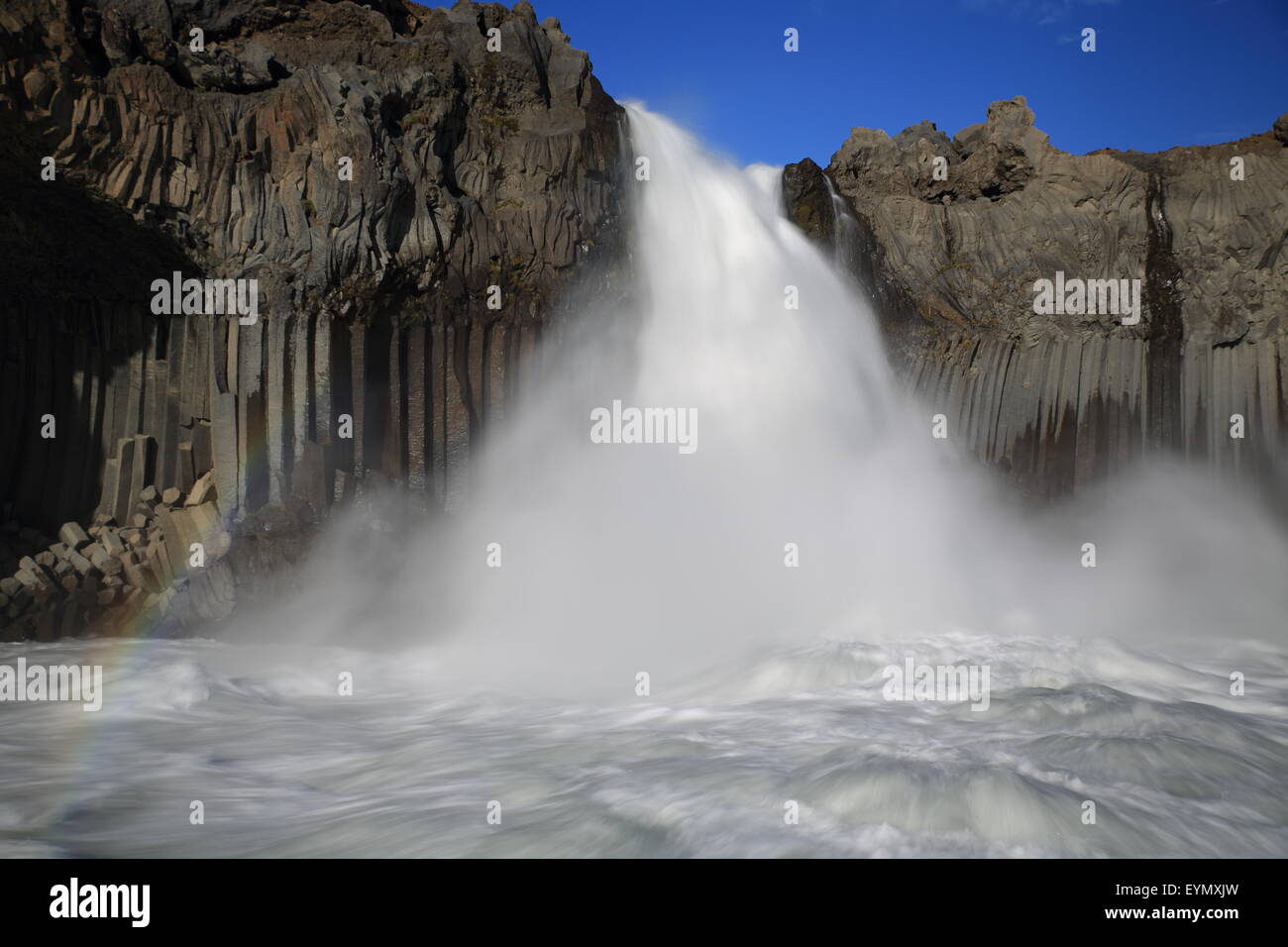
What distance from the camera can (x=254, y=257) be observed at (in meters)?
10.6

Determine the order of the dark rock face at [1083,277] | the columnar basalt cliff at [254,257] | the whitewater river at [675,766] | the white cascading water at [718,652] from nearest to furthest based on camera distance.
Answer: the whitewater river at [675,766] < the white cascading water at [718,652] < the columnar basalt cliff at [254,257] < the dark rock face at [1083,277]

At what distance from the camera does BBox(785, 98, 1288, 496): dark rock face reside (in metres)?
14.3

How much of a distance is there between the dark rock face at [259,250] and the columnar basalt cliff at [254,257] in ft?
0.08

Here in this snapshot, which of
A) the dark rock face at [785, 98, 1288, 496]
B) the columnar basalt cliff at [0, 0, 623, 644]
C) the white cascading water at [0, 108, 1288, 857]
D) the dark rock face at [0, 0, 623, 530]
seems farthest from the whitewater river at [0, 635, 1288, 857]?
the dark rock face at [785, 98, 1288, 496]

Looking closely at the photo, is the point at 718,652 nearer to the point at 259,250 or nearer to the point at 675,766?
the point at 675,766

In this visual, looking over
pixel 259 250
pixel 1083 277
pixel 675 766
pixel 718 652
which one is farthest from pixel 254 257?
pixel 1083 277

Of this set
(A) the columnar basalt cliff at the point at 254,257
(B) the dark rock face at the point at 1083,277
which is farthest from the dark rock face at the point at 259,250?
(B) the dark rock face at the point at 1083,277

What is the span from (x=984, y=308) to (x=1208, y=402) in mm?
3550

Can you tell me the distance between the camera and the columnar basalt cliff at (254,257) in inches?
392

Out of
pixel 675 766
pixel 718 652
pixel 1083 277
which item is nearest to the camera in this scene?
pixel 675 766

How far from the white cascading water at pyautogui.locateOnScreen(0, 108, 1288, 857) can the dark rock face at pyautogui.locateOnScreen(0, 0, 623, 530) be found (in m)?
1.13

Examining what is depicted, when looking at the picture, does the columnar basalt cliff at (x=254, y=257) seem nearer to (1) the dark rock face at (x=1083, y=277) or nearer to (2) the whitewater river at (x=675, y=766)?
(2) the whitewater river at (x=675, y=766)

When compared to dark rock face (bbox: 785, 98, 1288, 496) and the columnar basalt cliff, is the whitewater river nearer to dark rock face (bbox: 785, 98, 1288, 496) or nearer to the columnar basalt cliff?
the columnar basalt cliff

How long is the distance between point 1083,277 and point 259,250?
12.1 m
